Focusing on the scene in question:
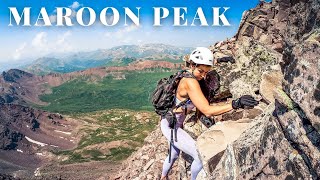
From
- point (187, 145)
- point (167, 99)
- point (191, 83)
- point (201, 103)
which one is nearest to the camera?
point (201, 103)

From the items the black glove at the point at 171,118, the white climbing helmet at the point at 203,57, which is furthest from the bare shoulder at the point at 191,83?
the black glove at the point at 171,118

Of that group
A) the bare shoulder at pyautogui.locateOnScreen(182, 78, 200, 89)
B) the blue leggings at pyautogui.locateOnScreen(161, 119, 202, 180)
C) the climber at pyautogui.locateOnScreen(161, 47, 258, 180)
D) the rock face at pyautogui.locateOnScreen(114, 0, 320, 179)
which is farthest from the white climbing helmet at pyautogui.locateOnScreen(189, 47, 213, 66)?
the blue leggings at pyautogui.locateOnScreen(161, 119, 202, 180)

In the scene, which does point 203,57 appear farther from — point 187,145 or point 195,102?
point 187,145

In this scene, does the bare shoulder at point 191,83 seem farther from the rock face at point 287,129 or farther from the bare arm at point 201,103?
the rock face at point 287,129

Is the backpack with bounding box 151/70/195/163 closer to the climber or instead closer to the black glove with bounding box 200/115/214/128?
the climber

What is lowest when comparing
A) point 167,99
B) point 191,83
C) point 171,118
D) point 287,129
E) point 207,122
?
point 207,122

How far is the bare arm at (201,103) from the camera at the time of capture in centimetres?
917

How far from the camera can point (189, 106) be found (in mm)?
10320

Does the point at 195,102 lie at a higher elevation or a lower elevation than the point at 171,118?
higher

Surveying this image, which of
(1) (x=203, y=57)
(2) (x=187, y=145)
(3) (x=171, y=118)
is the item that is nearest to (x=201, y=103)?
(1) (x=203, y=57)

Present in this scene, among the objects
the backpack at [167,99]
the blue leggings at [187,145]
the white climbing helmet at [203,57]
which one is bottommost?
the blue leggings at [187,145]

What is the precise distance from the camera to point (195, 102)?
930 cm

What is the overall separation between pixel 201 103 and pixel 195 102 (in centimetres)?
17

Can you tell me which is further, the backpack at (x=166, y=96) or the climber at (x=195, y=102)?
the backpack at (x=166, y=96)
